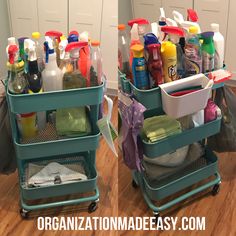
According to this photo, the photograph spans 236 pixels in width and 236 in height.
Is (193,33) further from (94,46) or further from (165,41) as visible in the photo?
(94,46)

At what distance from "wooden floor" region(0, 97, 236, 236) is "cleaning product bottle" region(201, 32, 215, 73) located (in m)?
0.45

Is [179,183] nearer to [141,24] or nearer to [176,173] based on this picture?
[176,173]

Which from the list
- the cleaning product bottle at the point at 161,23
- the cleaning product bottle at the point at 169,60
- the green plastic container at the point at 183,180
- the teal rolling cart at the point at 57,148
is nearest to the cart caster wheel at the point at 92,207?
the teal rolling cart at the point at 57,148

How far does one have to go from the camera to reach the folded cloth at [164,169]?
5.27ft

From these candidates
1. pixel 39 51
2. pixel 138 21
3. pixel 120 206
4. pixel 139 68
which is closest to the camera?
pixel 138 21

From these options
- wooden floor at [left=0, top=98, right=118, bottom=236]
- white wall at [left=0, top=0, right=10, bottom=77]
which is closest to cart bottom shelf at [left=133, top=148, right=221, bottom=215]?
wooden floor at [left=0, top=98, right=118, bottom=236]

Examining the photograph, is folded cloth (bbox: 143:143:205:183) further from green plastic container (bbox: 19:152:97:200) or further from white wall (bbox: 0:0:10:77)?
white wall (bbox: 0:0:10:77)

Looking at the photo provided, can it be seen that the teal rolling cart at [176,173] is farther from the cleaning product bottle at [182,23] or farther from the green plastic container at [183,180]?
the cleaning product bottle at [182,23]

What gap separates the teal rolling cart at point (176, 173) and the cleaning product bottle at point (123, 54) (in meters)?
0.03

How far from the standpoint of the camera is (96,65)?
1398 mm

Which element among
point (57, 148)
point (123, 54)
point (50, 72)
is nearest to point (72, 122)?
point (57, 148)

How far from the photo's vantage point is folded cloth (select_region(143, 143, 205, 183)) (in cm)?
161

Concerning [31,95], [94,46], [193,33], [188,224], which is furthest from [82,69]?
[188,224]

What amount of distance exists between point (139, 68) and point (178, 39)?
7.4 inches
